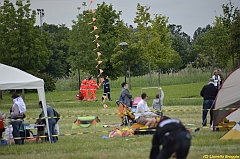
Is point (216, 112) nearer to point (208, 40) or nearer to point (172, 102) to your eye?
point (172, 102)

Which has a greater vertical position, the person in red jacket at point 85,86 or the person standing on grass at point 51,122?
the person in red jacket at point 85,86

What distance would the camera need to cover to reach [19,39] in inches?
1463

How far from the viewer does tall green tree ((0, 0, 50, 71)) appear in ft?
122

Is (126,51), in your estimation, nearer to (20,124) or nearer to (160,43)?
(160,43)

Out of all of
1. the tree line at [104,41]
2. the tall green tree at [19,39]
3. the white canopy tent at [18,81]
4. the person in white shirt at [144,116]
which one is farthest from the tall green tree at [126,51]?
the white canopy tent at [18,81]

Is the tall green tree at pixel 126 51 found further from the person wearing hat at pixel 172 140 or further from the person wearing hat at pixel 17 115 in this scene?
the person wearing hat at pixel 172 140

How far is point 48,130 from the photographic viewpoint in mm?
16219

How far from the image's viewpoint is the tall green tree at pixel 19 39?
1459 inches

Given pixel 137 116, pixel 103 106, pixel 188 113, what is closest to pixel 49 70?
pixel 103 106

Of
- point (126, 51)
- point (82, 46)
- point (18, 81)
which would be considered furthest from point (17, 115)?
point (126, 51)

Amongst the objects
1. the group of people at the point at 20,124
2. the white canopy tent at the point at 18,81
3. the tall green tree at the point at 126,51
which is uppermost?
the tall green tree at the point at 126,51

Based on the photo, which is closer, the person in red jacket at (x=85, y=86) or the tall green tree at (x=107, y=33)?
the person in red jacket at (x=85, y=86)

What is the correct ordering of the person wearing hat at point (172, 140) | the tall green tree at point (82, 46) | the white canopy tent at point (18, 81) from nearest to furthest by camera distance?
the person wearing hat at point (172, 140) → the white canopy tent at point (18, 81) → the tall green tree at point (82, 46)

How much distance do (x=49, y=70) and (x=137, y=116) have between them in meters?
52.1
